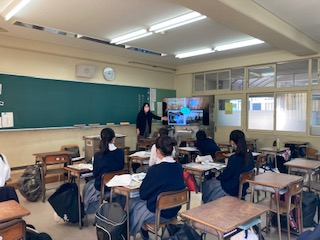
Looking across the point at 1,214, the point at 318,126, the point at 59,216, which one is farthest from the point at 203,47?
the point at 1,214

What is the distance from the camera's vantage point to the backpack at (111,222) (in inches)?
91.0

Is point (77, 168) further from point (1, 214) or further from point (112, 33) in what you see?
point (112, 33)

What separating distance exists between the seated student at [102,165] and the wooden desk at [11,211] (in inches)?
46.4

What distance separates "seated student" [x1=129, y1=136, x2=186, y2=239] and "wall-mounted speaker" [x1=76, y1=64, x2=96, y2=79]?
4646mm

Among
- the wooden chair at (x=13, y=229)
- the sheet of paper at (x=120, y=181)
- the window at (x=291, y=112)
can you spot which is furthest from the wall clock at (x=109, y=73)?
the wooden chair at (x=13, y=229)

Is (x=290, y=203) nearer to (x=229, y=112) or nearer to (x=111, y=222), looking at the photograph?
(x=111, y=222)

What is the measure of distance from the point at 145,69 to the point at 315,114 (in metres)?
4.90

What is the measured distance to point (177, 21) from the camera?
14.4 ft

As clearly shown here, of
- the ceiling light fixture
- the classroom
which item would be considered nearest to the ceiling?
the classroom

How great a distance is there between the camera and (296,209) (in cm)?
301

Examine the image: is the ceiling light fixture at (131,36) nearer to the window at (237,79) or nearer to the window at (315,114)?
the window at (237,79)

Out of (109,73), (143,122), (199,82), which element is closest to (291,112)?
(199,82)

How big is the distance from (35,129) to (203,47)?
440 cm

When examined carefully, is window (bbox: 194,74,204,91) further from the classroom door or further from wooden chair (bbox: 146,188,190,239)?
wooden chair (bbox: 146,188,190,239)
